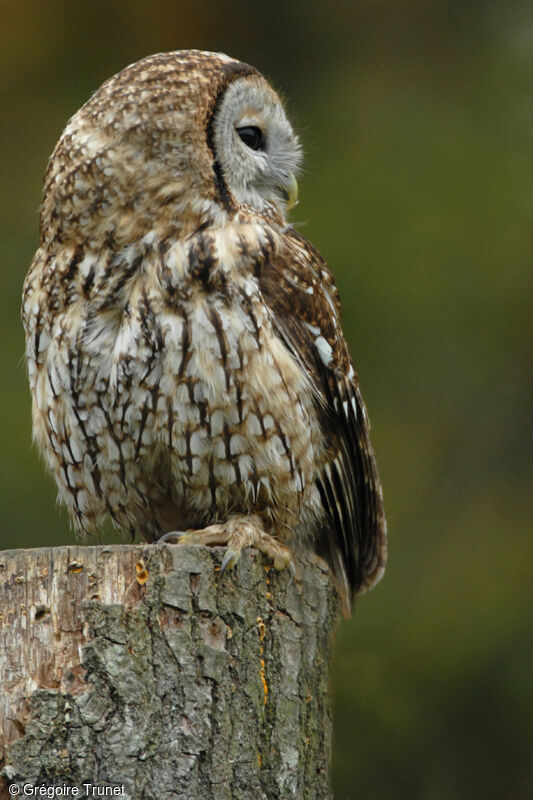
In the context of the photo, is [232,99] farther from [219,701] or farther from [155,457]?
[219,701]

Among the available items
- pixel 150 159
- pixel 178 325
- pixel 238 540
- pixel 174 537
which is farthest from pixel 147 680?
pixel 150 159

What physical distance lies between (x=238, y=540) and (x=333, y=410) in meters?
0.69

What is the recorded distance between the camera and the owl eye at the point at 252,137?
10.1 feet

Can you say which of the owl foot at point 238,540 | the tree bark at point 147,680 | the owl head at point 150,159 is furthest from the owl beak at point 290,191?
the tree bark at point 147,680

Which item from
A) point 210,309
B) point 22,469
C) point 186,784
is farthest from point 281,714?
point 22,469

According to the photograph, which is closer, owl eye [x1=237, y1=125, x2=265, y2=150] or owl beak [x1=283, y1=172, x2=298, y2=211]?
owl eye [x1=237, y1=125, x2=265, y2=150]

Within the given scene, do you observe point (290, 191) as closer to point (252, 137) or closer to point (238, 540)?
point (252, 137)

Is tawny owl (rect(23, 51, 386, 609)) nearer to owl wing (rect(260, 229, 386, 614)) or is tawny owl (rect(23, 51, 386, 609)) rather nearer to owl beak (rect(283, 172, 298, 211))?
owl wing (rect(260, 229, 386, 614))

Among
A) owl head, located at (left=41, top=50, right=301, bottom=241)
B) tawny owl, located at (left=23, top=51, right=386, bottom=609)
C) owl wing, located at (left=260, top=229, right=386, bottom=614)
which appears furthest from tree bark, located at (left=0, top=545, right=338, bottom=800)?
owl head, located at (left=41, top=50, right=301, bottom=241)

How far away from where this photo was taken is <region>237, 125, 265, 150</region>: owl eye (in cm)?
308

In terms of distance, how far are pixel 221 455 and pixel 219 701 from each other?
736 millimetres

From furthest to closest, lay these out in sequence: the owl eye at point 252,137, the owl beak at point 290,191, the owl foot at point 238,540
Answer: the owl beak at point 290,191 → the owl eye at point 252,137 → the owl foot at point 238,540

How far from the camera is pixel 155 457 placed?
2836 mm

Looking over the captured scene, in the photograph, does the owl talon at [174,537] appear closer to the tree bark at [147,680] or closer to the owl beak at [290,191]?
the tree bark at [147,680]
